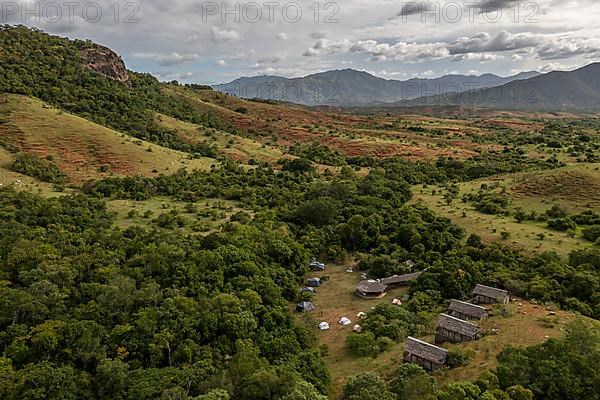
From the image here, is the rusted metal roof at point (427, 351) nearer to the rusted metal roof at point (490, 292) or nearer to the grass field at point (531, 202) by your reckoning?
the rusted metal roof at point (490, 292)

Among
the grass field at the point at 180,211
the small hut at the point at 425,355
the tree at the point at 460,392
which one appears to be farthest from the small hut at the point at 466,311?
the grass field at the point at 180,211

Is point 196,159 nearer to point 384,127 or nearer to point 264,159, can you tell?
point 264,159

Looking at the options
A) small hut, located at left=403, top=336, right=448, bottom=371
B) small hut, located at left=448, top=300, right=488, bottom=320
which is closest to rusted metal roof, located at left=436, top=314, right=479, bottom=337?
small hut, located at left=448, top=300, right=488, bottom=320

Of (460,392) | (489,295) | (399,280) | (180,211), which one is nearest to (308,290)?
(399,280)

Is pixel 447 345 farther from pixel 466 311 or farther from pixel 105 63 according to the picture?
pixel 105 63

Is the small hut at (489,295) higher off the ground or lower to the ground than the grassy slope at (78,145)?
lower

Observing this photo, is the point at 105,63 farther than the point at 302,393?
Yes
